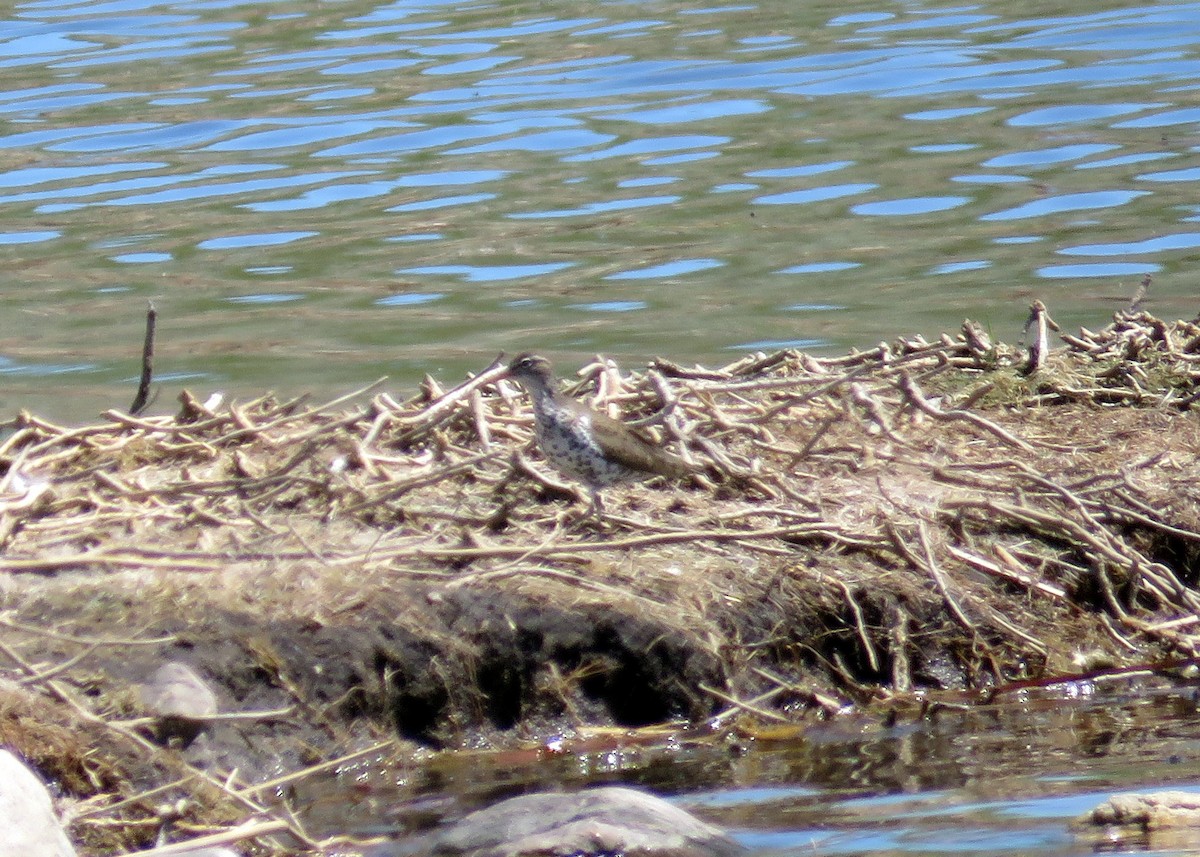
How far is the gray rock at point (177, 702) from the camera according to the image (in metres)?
5.86

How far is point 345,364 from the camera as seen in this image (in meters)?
12.8

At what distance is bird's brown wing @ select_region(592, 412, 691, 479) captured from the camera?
23.0ft

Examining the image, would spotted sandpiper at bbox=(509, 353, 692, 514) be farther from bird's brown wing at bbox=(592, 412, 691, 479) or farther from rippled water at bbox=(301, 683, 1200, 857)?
rippled water at bbox=(301, 683, 1200, 857)

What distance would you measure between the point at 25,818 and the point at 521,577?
2.32 metres

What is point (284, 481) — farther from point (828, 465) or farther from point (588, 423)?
point (828, 465)

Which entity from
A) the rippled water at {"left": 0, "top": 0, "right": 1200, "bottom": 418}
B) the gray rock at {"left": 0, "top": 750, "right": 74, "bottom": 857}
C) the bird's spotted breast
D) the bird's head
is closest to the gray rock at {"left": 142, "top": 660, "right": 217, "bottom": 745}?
the gray rock at {"left": 0, "top": 750, "right": 74, "bottom": 857}

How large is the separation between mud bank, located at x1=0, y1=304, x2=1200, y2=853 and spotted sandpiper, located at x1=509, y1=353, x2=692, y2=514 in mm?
201

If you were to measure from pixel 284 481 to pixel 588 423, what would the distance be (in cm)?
117

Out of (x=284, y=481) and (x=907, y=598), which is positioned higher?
(x=284, y=481)

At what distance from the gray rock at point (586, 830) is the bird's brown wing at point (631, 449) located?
1791 mm

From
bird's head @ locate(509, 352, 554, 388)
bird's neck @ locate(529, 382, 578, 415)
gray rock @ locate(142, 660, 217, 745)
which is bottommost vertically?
gray rock @ locate(142, 660, 217, 745)

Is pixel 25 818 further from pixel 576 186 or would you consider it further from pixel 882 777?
pixel 576 186

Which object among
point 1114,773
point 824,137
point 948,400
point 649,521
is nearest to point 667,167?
point 824,137

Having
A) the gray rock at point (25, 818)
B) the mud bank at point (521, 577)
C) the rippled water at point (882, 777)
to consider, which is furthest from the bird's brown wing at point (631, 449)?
the gray rock at point (25, 818)
